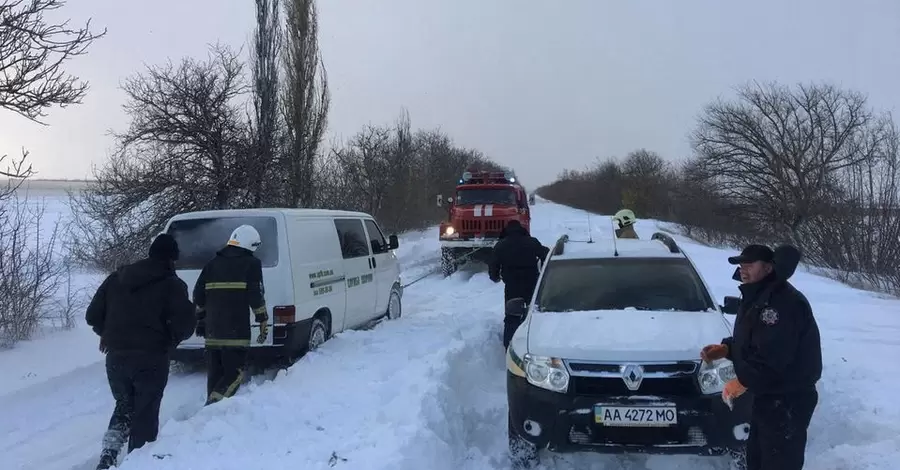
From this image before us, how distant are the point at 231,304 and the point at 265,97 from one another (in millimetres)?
11607

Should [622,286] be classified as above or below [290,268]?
below

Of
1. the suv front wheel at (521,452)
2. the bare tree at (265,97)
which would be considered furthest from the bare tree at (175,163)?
the suv front wheel at (521,452)

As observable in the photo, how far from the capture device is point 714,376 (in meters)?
4.43

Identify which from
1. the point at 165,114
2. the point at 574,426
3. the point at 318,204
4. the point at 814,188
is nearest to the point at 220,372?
the point at 574,426

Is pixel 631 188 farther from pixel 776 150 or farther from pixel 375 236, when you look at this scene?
pixel 375 236

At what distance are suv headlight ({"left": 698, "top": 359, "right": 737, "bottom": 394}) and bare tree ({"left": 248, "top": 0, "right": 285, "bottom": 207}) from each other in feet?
36.3

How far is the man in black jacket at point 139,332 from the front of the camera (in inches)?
180

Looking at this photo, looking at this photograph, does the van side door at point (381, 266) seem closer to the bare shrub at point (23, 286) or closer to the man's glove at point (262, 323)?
the man's glove at point (262, 323)

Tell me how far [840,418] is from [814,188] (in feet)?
108

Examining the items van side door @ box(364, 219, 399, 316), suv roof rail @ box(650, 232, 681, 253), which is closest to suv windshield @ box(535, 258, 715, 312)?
suv roof rail @ box(650, 232, 681, 253)

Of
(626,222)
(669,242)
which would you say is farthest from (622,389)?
(626,222)

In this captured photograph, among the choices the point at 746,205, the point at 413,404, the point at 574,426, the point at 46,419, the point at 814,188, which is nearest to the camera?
the point at 574,426

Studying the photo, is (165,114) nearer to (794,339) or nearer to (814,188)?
(794,339)

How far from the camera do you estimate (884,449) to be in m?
4.86
